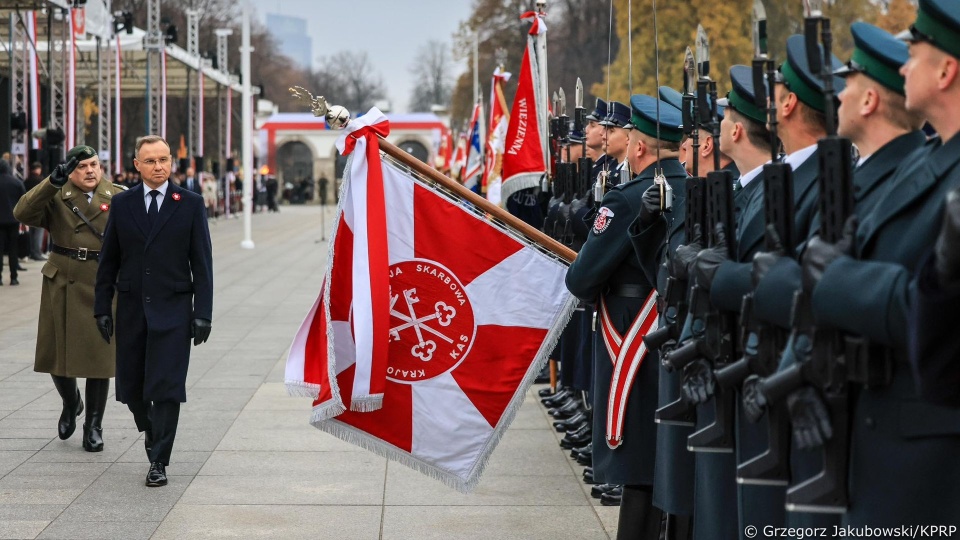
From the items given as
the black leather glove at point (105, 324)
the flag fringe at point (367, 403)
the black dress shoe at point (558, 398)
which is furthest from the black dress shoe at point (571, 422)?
the black leather glove at point (105, 324)

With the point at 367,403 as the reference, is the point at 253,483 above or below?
below

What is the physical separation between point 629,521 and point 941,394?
8.97ft

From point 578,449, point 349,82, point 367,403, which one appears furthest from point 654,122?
point 349,82

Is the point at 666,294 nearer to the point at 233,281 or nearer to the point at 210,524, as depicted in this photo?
the point at 210,524

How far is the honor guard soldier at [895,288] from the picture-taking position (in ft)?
9.57

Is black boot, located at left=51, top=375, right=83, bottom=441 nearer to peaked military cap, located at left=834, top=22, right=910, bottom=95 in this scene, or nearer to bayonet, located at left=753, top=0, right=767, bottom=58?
bayonet, located at left=753, top=0, right=767, bottom=58

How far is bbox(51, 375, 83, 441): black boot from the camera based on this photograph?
8094 mm

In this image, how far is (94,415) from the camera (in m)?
7.99

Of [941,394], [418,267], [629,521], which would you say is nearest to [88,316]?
[418,267]

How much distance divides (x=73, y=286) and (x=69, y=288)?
0.03m

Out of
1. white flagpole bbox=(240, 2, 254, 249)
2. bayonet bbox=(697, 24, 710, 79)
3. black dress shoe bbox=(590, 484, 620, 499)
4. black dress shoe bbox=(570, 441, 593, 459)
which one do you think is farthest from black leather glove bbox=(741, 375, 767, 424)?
white flagpole bbox=(240, 2, 254, 249)

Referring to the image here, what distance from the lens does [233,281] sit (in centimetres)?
2088

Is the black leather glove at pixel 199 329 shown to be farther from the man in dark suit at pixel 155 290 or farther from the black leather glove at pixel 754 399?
the black leather glove at pixel 754 399

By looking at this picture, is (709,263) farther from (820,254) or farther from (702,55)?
(702,55)
